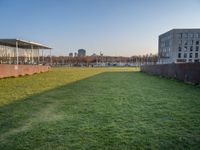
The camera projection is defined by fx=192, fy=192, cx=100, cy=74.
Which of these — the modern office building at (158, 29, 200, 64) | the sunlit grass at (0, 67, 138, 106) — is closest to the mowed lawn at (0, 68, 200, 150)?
the sunlit grass at (0, 67, 138, 106)

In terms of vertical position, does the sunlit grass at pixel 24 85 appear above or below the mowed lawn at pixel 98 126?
below

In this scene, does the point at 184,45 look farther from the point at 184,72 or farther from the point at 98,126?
the point at 98,126

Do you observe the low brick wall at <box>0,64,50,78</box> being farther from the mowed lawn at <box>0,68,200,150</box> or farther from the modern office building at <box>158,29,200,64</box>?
the modern office building at <box>158,29,200,64</box>

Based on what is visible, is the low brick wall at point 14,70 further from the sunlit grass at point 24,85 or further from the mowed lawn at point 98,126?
the mowed lawn at point 98,126

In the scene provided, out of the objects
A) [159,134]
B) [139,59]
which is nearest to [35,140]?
[159,134]

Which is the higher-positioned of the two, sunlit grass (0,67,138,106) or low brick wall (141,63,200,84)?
low brick wall (141,63,200,84)

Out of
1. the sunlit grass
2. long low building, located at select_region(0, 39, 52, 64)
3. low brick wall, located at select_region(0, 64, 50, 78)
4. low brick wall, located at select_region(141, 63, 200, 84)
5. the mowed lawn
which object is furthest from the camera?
long low building, located at select_region(0, 39, 52, 64)

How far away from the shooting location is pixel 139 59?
107 meters

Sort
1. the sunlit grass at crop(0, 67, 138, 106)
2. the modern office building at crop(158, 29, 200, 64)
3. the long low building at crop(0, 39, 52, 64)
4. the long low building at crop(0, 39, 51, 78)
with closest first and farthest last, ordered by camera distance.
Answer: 1. the sunlit grass at crop(0, 67, 138, 106)
2. the long low building at crop(0, 39, 51, 78)
3. the long low building at crop(0, 39, 52, 64)
4. the modern office building at crop(158, 29, 200, 64)

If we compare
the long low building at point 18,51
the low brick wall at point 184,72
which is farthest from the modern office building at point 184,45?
the low brick wall at point 184,72

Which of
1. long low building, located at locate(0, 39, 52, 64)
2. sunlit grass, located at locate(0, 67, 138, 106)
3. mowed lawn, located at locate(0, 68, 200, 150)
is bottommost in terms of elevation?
sunlit grass, located at locate(0, 67, 138, 106)

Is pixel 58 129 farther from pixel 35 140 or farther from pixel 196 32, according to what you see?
pixel 196 32

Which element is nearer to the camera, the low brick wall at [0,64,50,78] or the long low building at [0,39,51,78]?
the low brick wall at [0,64,50,78]

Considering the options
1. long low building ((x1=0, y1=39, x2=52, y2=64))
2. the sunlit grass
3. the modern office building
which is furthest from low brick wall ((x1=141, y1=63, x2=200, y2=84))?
the modern office building
